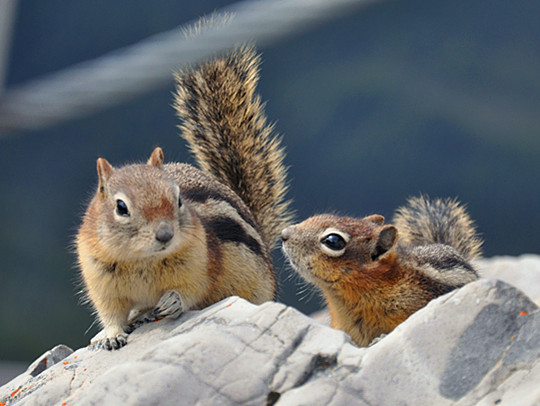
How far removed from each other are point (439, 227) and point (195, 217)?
1.08 meters

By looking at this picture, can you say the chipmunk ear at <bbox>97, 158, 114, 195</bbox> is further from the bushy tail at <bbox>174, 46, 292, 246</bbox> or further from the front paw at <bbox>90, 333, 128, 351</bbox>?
the bushy tail at <bbox>174, 46, 292, 246</bbox>

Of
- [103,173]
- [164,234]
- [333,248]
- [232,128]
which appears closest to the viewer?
[164,234]

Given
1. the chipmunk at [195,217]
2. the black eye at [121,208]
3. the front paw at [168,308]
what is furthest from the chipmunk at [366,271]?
the black eye at [121,208]

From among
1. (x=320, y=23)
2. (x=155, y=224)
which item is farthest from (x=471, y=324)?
(x=320, y=23)

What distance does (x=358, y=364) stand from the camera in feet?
4.01

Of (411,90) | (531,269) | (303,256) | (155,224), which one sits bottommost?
(531,269)

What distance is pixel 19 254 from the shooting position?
14.5 feet

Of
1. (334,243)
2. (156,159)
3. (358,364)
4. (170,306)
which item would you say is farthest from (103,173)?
(358,364)

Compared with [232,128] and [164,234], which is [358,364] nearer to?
[164,234]

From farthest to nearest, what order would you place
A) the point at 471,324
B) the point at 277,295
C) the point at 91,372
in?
the point at 277,295
the point at 91,372
the point at 471,324

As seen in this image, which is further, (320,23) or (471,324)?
(320,23)

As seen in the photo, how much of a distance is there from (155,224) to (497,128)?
3.02 metres

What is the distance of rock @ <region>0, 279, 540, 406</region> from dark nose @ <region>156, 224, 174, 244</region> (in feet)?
0.92

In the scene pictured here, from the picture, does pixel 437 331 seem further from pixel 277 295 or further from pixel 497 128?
pixel 497 128
